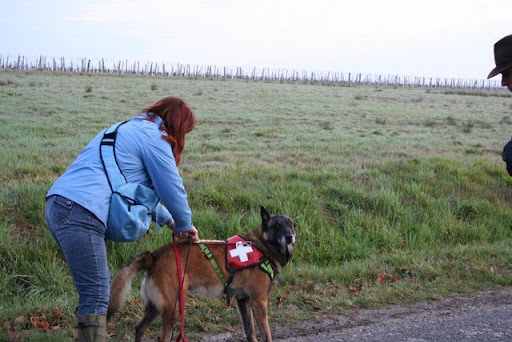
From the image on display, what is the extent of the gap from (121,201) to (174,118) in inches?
28.1

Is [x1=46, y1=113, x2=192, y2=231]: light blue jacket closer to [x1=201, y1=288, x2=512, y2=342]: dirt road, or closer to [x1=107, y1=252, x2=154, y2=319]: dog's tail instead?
[x1=107, y1=252, x2=154, y2=319]: dog's tail

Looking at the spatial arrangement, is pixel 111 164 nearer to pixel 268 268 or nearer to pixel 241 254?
pixel 241 254

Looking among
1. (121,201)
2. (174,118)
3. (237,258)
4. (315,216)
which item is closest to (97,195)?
(121,201)

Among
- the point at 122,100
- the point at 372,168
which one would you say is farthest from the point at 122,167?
the point at 122,100

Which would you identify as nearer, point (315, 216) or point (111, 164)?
point (111, 164)

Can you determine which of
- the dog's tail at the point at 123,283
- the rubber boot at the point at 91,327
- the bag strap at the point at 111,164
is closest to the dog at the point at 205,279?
the dog's tail at the point at 123,283

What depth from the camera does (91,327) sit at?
11.3 ft

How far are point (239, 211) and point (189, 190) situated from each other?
997 mm

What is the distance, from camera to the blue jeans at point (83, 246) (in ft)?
10.9

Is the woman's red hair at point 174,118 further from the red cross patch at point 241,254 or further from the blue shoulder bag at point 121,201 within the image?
the red cross patch at point 241,254

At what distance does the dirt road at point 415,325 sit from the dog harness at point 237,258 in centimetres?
64

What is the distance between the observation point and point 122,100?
25.7 m

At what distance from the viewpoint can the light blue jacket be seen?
3332 millimetres

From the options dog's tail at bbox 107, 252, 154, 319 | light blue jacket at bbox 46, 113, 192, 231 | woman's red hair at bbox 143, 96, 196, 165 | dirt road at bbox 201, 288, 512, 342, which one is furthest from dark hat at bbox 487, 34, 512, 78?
dog's tail at bbox 107, 252, 154, 319
